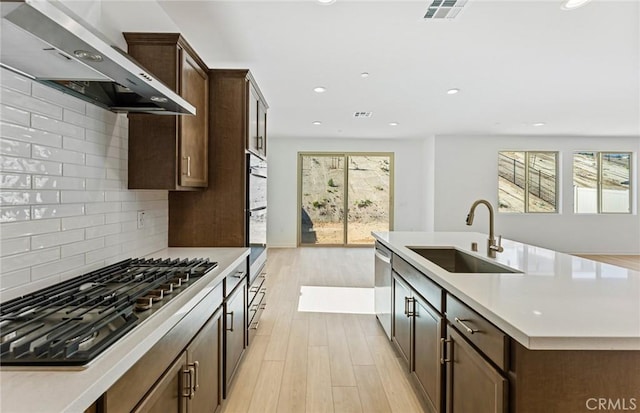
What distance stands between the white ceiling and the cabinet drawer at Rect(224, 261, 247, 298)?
5.66ft

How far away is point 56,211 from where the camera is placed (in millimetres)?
1620

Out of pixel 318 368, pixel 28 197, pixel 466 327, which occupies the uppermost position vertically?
pixel 28 197

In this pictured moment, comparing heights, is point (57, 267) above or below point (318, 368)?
above

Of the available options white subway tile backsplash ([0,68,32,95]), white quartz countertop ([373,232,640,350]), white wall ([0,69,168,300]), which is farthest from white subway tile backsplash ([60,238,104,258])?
white quartz countertop ([373,232,640,350])

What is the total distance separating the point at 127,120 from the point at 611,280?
2836 millimetres

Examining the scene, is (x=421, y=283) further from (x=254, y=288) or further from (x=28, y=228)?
(x=28, y=228)

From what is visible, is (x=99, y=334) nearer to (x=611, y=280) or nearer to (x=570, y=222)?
(x=611, y=280)

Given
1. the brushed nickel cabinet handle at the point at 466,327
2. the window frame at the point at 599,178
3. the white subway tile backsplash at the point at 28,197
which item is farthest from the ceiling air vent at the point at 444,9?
the window frame at the point at 599,178

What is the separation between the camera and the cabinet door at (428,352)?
1.80 meters

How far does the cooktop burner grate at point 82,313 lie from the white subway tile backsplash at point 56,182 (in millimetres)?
440

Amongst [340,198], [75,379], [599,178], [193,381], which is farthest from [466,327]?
[599,178]

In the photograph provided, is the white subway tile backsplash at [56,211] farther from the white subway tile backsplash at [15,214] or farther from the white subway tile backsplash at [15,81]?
the white subway tile backsplash at [15,81]

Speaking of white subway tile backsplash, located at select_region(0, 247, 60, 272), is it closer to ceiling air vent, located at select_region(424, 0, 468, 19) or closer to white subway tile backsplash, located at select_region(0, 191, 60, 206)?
white subway tile backsplash, located at select_region(0, 191, 60, 206)

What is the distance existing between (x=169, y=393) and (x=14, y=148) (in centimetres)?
112
